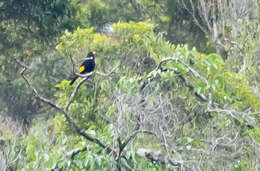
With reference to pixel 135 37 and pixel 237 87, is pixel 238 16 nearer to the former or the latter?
pixel 135 37

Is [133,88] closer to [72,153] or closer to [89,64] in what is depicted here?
[72,153]

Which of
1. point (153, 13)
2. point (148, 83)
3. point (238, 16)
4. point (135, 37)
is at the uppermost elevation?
point (148, 83)

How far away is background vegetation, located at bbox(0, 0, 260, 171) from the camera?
4.14 meters

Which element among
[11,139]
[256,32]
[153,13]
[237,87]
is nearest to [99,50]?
[11,139]

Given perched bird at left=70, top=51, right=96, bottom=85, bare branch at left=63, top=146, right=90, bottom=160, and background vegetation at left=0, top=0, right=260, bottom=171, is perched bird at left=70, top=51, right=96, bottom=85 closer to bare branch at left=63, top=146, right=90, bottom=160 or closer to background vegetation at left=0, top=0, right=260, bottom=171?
background vegetation at left=0, top=0, right=260, bottom=171

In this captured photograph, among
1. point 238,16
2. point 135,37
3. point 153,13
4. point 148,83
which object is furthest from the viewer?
point 153,13

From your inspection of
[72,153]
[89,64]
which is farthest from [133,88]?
[89,64]

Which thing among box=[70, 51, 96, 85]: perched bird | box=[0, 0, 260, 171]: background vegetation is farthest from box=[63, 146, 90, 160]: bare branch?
box=[70, 51, 96, 85]: perched bird

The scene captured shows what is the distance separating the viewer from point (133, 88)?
13.6 ft

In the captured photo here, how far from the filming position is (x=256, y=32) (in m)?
8.02

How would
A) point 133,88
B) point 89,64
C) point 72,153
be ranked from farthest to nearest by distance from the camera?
point 89,64, point 72,153, point 133,88

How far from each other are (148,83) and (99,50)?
3.28 meters

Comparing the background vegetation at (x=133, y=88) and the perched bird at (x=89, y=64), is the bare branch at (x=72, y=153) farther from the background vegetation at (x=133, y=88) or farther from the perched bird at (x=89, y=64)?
the perched bird at (x=89, y=64)

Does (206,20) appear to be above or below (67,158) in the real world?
below
